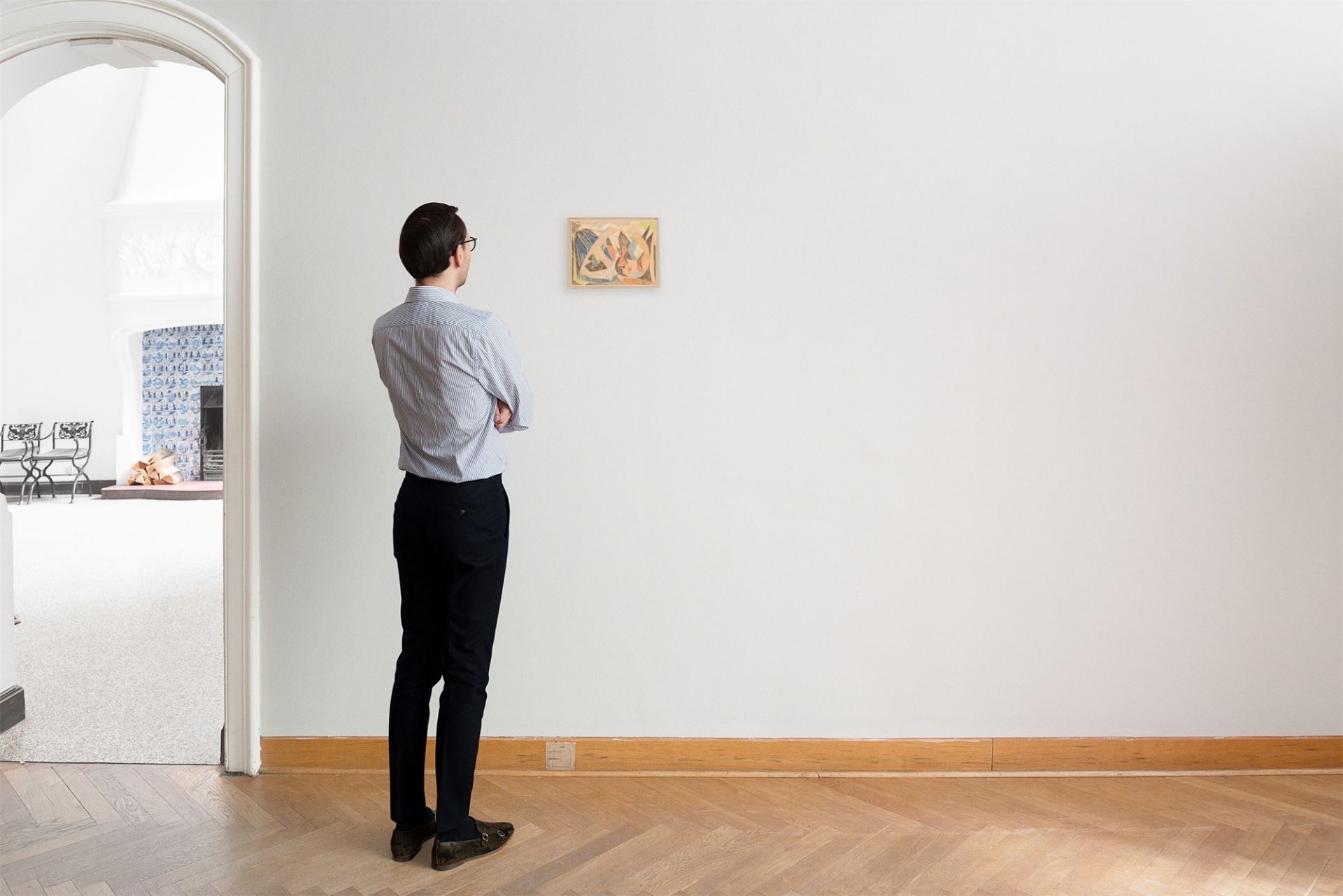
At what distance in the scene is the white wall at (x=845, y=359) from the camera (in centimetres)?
251

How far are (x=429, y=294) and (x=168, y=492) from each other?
908cm

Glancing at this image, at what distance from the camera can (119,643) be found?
3.97m

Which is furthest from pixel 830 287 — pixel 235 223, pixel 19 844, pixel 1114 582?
pixel 19 844

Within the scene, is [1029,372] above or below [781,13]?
below

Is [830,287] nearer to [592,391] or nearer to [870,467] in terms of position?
[870,467]

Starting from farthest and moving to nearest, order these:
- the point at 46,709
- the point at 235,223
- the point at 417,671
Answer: the point at 46,709 < the point at 235,223 < the point at 417,671

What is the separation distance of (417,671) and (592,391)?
3.08 ft

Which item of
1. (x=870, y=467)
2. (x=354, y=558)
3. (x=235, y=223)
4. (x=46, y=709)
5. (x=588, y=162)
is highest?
(x=588, y=162)

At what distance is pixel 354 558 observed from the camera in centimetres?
256

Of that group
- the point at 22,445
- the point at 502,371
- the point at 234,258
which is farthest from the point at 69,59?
the point at 22,445

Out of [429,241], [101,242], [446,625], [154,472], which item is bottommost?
[154,472]

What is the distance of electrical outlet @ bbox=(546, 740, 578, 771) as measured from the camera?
8.39 ft

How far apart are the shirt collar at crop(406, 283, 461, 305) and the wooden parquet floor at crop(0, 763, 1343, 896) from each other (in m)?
1.36

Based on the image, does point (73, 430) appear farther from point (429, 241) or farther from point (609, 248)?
point (429, 241)
